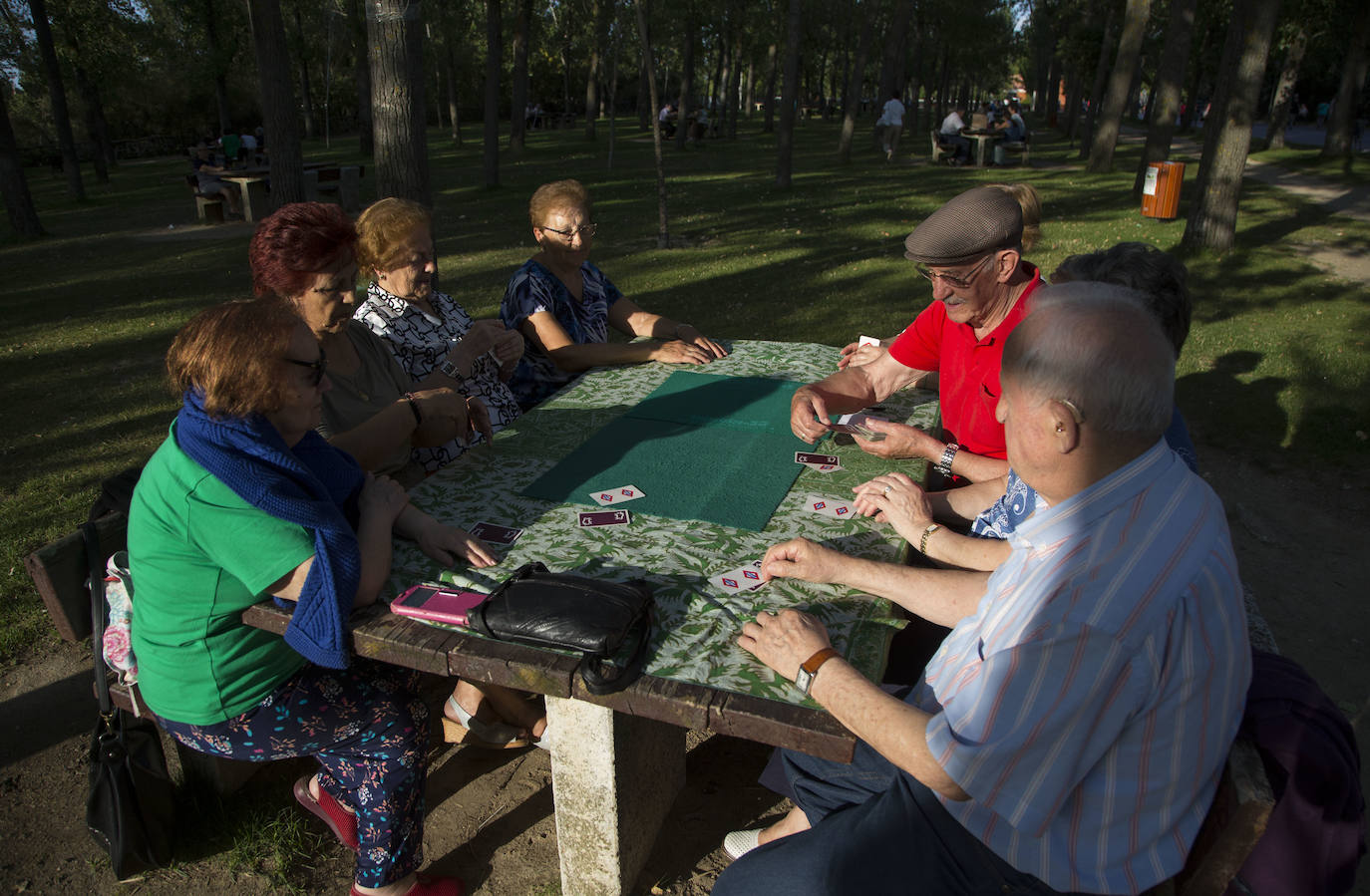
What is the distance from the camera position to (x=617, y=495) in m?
2.53

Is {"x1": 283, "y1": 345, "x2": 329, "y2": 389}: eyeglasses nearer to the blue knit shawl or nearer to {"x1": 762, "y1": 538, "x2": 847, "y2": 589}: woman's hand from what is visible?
the blue knit shawl

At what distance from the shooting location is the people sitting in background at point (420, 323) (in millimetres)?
3316

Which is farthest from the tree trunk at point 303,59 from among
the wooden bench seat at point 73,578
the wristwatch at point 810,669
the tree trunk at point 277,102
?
the wristwatch at point 810,669

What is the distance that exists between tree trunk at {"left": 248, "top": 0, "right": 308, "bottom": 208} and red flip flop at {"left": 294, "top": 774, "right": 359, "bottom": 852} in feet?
34.6

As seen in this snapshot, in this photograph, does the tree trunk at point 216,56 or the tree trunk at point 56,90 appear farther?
the tree trunk at point 216,56

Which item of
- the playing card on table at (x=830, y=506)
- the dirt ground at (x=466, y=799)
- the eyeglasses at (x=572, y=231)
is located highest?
the eyeglasses at (x=572, y=231)

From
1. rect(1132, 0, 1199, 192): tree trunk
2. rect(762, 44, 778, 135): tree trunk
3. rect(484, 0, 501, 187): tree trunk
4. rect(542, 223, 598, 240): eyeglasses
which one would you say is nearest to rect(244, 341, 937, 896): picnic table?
rect(542, 223, 598, 240): eyeglasses

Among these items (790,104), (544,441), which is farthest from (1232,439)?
(790,104)

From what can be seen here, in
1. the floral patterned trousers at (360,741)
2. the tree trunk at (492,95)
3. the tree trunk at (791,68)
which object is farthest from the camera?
the tree trunk at (492,95)

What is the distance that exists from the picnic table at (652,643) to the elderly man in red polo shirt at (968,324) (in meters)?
0.12

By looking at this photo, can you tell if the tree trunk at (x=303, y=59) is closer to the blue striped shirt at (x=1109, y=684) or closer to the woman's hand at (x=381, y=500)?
the woman's hand at (x=381, y=500)

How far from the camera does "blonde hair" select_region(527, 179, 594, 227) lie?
12.7ft

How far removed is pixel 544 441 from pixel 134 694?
1.39m

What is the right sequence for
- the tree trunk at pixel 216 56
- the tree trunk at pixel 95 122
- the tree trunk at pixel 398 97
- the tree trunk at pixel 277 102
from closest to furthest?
1. the tree trunk at pixel 398 97
2. the tree trunk at pixel 277 102
3. the tree trunk at pixel 95 122
4. the tree trunk at pixel 216 56
